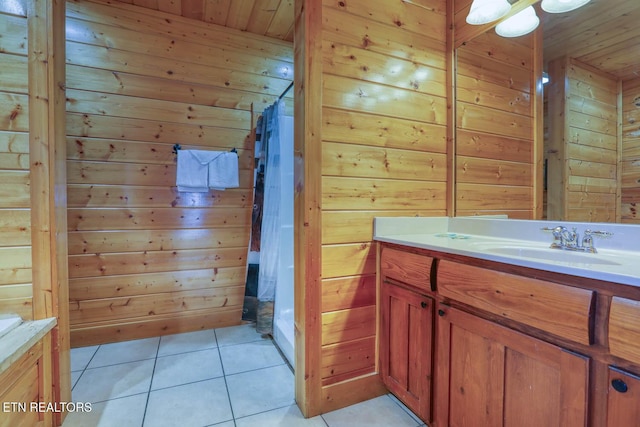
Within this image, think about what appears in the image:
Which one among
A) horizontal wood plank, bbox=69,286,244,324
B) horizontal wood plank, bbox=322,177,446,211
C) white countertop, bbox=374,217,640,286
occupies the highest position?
horizontal wood plank, bbox=322,177,446,211

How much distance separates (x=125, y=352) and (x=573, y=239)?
8.71 feet

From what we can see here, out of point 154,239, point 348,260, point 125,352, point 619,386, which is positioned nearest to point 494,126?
point 348,260

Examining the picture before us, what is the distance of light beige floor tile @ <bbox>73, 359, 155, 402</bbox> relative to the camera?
1.55m

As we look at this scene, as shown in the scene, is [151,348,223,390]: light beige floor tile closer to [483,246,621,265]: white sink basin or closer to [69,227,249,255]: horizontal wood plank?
[69,227,249,255]: horizontal wood plank

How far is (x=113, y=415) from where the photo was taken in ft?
4.58

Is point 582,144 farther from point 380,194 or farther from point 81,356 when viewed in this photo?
point 81,356

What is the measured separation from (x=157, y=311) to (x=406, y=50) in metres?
2.53

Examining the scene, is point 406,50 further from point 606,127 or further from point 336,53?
point 606,127

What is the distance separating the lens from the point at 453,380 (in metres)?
1.12

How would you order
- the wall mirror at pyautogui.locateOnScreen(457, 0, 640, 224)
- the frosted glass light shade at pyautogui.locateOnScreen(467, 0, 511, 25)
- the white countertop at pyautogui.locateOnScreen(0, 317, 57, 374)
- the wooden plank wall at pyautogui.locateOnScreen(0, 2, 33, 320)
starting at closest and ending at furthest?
the white countertop at pyautogui.locateOnScreen(0, 317, 57, 374) → the wall mirror at pyautogui.locateOnScreen(457, 0, 640, 224) → the wooden plank wall at pyautogui.locateOnScreen(0, 2, 33, 320) → the frosted glass light shade at pyautogui.locateOnScreen(467, 0, 511, 25)

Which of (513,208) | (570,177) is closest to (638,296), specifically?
(570,177)

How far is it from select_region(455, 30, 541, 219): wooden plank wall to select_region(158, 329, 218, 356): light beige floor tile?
6.49 ft

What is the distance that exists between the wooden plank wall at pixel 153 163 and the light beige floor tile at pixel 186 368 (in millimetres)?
433

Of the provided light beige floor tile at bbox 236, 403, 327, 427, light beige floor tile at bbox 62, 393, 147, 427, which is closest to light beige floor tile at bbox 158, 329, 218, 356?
light beige floor tile at bbox 62, 393, 147, 427
